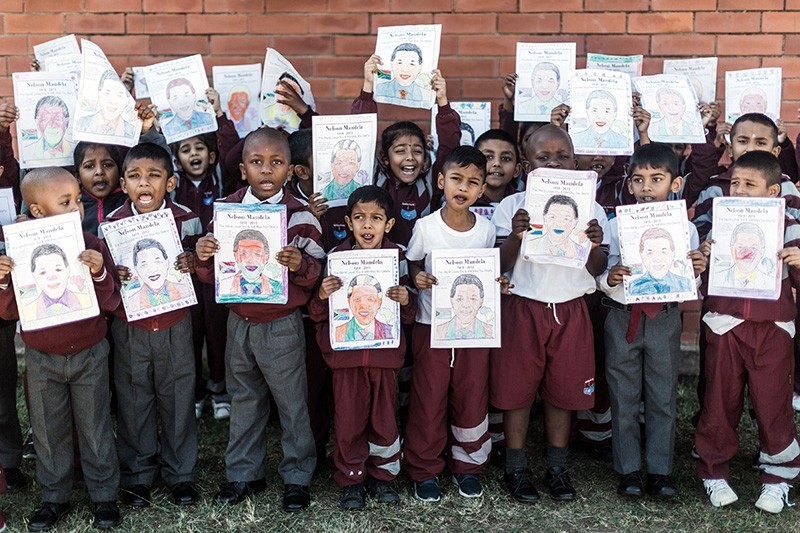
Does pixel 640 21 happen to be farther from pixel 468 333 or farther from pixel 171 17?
pixel 171 17

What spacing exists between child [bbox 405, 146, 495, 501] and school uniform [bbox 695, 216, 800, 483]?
977 millimetres

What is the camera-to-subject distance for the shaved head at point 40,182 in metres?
3.30

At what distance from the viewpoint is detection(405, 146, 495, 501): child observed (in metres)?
3.55

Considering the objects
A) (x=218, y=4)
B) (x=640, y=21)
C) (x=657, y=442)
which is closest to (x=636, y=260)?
(x=657, y=442)

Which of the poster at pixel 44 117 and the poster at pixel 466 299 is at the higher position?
the poster at pixel 44 117

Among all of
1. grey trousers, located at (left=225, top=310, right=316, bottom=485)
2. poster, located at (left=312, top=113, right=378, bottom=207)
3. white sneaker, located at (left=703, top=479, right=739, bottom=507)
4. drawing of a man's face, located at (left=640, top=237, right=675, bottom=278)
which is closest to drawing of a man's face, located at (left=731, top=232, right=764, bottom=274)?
drawing of a man's face, located at (left=640, top=237, right=675, bottom=278)

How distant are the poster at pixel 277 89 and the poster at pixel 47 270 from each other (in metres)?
1.39

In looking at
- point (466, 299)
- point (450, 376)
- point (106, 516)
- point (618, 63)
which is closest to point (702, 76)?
point (618, 63)

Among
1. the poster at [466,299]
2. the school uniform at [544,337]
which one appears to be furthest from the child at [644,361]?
the poster at [466,299]

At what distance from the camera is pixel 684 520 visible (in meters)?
3.50

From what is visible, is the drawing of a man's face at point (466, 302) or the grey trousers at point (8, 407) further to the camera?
the grey trousers at point (8, 407)

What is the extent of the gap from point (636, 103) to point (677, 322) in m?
1.16

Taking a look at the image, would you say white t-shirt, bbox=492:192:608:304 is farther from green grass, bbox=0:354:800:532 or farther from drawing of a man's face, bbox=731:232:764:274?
green grass, bbox=0:354:800:532

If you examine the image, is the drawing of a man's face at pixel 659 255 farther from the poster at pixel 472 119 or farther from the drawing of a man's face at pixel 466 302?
the poster at pixel 472 119
